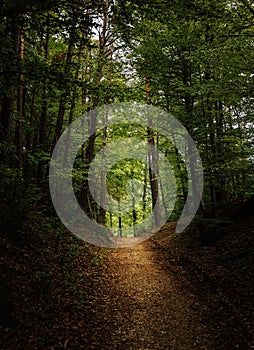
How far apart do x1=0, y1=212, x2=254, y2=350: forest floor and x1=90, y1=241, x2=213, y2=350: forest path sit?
2cm

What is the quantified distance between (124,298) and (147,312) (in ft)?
3.57

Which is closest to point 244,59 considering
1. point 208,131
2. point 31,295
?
point 208,131

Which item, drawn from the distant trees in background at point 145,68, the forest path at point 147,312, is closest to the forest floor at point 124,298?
the forest path at point 147,312

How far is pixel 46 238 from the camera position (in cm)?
991

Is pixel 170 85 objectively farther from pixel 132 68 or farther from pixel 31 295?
pixel 31 295

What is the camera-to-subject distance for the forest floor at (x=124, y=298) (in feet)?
18.9

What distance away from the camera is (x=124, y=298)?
8305 millimetres

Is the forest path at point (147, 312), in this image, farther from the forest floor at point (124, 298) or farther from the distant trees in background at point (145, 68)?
the distant trees in background at point (145, 68)

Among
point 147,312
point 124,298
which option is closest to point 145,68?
point 124,298

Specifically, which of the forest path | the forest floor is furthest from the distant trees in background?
the forest path

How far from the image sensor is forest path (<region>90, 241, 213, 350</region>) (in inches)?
235

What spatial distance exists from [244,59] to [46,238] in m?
9.38

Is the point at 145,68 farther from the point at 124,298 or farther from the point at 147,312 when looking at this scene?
the point at 147,312

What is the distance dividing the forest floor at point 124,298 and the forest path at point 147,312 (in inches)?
0.8
